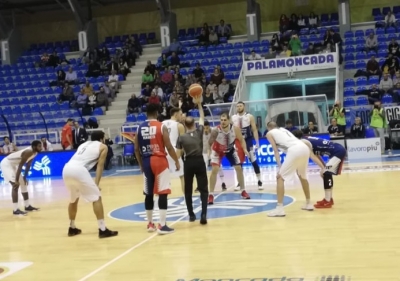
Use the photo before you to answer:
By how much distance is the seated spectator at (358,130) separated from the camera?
68.4 feet

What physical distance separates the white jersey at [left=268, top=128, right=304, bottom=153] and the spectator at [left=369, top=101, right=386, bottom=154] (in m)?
11.4

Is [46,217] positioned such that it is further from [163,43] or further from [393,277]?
[163,43]

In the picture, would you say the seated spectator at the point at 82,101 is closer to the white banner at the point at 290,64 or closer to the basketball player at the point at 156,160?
the white banner at the point at 290,64

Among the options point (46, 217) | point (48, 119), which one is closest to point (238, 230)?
point (46, 217)

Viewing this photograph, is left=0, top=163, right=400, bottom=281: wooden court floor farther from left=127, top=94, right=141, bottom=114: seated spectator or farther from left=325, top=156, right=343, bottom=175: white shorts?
left=127, top=94, right=141, bottom=114: seated spectator

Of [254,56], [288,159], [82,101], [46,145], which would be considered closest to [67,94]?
[82,101]

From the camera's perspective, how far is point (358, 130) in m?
20.8

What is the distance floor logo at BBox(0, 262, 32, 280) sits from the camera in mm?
7156

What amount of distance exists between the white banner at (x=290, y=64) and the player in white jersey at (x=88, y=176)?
17.2 meters

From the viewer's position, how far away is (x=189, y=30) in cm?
3244

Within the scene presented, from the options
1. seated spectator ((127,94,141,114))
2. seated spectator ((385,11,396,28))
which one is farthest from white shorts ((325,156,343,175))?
seated spectator ((385,11,396,28))

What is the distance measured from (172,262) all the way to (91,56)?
24758 mm

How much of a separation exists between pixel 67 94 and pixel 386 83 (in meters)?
13.8

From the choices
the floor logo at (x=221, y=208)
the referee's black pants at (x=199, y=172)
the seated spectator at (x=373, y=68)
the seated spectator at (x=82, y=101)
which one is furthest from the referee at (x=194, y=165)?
the seated spectator at (x=82, y=101)
